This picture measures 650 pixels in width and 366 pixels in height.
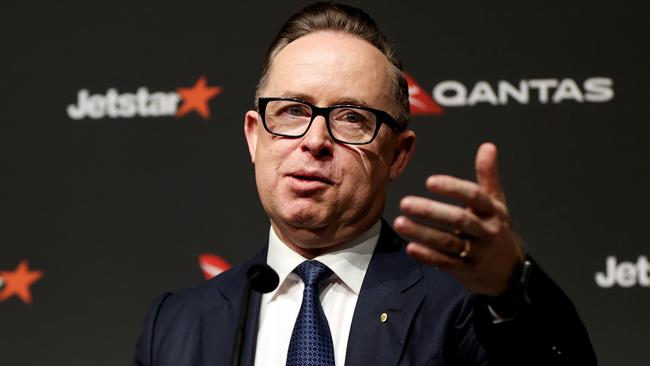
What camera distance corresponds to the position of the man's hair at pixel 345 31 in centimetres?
221

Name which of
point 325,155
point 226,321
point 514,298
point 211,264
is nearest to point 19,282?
point 211,264

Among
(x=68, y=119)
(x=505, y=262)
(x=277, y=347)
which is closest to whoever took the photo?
(x=505, y=262)

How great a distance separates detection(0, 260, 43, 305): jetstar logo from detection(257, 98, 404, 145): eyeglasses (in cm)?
150

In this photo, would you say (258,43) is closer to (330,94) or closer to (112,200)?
(112,200)

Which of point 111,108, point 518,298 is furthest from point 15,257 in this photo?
point 518,298

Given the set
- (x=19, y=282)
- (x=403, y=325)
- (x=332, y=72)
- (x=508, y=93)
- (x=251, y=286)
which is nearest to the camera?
(x=251, y=286)

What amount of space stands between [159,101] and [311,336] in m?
1.54

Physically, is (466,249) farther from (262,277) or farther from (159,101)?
(159,101)

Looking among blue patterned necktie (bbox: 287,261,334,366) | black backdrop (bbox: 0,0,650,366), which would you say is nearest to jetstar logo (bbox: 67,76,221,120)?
black backdrop (bbox: 0,0,650,366)

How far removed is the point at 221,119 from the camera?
10.8ft

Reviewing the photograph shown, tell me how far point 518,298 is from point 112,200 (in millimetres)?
1986

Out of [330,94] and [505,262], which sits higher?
[330,94]

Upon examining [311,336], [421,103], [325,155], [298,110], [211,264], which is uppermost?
[421,103]

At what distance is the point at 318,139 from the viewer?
2.02 metres
